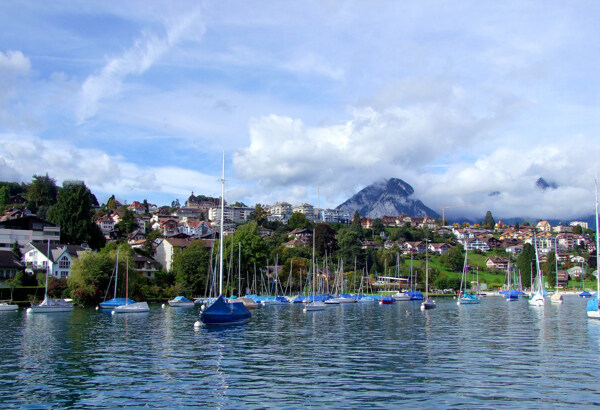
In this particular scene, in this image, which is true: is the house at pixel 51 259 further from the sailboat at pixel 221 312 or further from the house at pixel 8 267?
the sailboat at pixel 221 312

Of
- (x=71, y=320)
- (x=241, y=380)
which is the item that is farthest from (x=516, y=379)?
(x=71, y=320)

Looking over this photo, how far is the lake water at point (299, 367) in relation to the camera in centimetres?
2208

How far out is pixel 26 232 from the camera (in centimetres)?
12219

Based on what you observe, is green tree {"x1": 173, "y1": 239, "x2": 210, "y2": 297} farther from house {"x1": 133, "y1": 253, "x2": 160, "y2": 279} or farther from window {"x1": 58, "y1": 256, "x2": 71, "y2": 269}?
window {"x1": 58, "y1": 256, "x2": 71, "y2": 269}

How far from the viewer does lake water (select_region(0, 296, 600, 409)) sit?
72.4 ft

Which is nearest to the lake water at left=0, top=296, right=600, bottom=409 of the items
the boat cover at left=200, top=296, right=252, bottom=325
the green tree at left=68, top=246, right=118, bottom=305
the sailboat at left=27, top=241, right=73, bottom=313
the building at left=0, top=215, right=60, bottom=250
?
the boat cover at left=200, top=296, right=252, bottom=325

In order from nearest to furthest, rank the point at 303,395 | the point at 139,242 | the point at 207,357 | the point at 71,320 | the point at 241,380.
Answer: the point at 303,395
the point at 241,380
the point at 207,357
the point at 71,320
the point at 139,242

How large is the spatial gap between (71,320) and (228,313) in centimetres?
2169

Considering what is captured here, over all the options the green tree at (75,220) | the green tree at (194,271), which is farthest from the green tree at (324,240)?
the green tree at (75,220)

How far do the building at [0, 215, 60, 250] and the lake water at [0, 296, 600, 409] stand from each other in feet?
249

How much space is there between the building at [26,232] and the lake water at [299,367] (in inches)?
2990

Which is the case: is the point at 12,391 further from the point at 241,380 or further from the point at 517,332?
the point at 517,332

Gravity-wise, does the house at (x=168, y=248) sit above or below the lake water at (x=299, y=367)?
above

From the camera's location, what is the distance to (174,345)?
39094 millimetres
